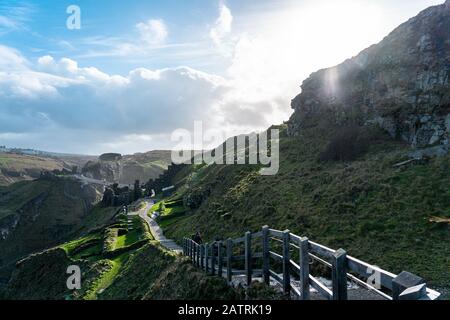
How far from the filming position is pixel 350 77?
156 feet

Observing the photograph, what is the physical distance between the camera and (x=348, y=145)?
37469 millimetres

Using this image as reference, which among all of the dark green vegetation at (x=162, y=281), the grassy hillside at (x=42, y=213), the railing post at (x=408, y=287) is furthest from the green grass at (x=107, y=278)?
the grassy hillside at (x=42, y=213)

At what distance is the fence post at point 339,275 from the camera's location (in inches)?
259

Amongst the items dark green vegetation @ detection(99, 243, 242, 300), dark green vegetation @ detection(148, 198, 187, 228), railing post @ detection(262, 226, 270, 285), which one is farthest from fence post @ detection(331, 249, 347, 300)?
dark green vegetation @ detection(148, 198, 187, 228)

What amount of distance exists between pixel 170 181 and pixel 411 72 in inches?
3250

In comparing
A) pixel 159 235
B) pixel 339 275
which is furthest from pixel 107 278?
pixel 339 275

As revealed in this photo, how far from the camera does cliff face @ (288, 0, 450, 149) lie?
33.2m

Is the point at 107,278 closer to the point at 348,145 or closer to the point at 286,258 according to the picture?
the point at 348,145

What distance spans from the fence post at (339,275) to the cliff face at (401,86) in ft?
86.7

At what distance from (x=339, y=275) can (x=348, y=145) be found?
32560 millimetres

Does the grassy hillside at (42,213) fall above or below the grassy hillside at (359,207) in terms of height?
below

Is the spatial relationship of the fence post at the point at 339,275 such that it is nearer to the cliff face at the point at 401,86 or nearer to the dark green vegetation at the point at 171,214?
the cliff face at the point at 401,86
